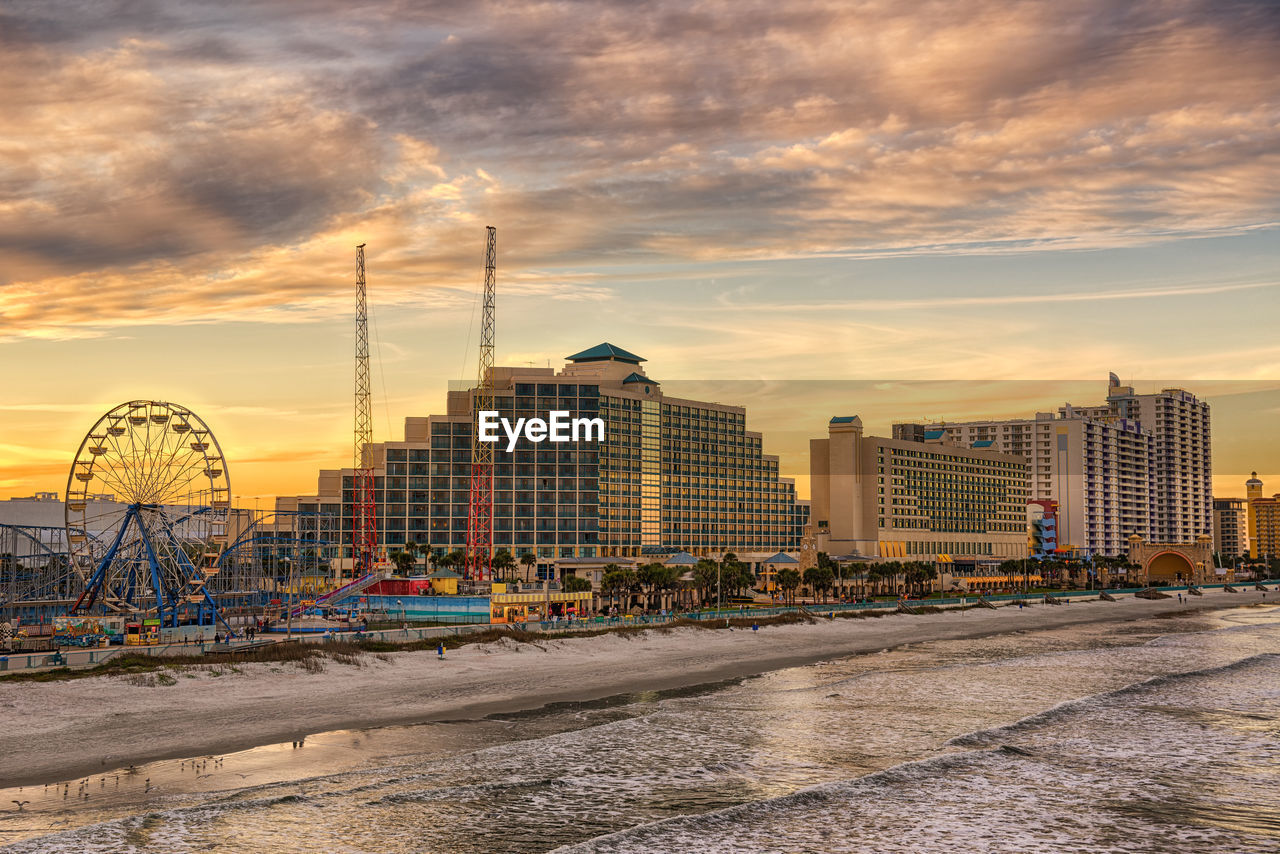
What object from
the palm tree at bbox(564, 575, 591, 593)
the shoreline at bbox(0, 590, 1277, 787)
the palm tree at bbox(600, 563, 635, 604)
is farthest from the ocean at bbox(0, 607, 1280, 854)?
the palm tree at bbox(600, 563, 635, 604)

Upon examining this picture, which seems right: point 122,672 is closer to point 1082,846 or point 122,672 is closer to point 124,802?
point 124,802

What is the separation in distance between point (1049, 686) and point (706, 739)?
3380 centimetres

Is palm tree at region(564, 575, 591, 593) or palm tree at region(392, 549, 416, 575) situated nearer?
palm tree at region(564, 575, 591, 593)

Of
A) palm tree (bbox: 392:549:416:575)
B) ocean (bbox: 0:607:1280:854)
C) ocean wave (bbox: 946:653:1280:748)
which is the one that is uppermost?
palm tree (bbox: 392:549:416:575)

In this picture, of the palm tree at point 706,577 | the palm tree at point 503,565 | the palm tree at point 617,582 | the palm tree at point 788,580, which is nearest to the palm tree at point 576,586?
the palm tree at point 617,582

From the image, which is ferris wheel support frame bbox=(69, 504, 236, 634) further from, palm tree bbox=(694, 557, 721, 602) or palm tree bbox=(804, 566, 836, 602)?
palm tree bbox=(804, 566, 836, 602)

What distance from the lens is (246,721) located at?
56219 millimetres

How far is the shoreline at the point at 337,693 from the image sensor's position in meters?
49.6

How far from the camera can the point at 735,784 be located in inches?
1759

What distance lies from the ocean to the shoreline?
2527mm

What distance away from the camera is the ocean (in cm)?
3672

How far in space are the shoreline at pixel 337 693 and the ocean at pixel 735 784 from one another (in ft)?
8.29

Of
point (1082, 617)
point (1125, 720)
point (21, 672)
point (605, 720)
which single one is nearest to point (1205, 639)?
point (1082, 617)

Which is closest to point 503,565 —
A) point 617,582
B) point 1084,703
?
point 617,582
